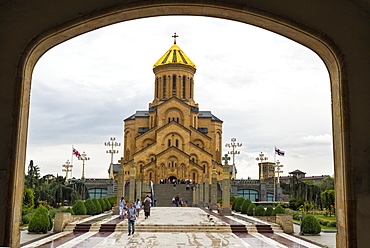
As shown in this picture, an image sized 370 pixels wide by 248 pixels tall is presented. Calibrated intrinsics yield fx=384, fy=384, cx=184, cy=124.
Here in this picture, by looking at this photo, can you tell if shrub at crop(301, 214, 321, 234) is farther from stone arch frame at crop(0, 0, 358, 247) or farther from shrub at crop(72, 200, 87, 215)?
shrub at crop(72, 200, 87, 215)

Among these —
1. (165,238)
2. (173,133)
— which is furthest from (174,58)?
(165,238)

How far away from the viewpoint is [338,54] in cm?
509

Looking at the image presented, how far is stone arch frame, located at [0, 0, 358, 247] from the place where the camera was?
484cm

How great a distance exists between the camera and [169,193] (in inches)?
1394

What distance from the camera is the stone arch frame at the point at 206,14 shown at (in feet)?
15.9

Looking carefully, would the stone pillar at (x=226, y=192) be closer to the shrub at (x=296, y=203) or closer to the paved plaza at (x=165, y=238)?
the paved plaza at (x=165, y=238)

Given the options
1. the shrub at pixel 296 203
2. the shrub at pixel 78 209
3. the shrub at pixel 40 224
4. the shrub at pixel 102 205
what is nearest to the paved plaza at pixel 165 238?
the shrub at pixel 40 224

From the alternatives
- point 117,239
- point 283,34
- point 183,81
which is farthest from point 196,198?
point 283,34

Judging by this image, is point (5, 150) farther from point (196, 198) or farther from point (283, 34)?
point (196, 198)

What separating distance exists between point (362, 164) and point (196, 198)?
93.9 feet

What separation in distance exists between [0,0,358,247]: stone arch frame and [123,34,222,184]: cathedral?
109 ft

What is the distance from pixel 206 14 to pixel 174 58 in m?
42.3

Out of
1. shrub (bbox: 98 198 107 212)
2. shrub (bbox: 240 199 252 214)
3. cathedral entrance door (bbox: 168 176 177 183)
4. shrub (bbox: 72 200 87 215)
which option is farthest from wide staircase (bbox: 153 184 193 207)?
shrub (bbox: 72 200 87 215)

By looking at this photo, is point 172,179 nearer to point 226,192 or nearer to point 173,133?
point 173,133
